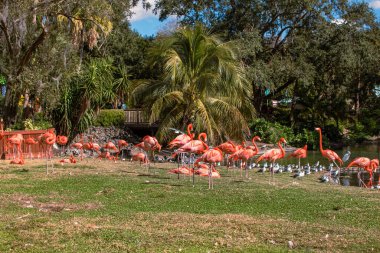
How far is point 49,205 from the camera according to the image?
966 centimetres

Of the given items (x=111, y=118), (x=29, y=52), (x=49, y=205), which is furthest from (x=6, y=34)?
(x=111, y=118)

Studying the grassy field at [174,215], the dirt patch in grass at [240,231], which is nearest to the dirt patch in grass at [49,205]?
the grassy field at [174,215]

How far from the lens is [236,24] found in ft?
117

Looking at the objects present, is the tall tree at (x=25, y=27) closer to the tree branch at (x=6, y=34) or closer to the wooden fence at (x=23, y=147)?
the tree branch at (x=6, y=34)

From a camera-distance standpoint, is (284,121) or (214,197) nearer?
(214,197)

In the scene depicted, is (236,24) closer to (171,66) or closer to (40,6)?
(171,66)

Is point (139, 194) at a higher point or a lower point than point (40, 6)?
lower

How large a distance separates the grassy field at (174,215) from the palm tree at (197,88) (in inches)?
372

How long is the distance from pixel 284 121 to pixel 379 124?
29.8 ft

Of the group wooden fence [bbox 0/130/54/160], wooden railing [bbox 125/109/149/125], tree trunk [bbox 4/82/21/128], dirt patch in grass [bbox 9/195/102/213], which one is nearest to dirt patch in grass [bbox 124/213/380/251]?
dirt patch in grass [bbox 9/195/102/213]

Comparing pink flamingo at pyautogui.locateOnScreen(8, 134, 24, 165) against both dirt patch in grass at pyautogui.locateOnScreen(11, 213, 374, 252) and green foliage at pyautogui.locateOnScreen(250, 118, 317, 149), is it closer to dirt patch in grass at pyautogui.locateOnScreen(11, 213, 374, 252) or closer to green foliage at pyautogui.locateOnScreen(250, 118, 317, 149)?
dirt patch in grass at pyautogui.locateOnScreen(11, 213, 374, 252)

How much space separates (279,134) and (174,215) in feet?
87.8

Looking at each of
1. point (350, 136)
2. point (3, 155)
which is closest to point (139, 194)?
point (3, 155)

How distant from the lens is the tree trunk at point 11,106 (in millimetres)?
20672
